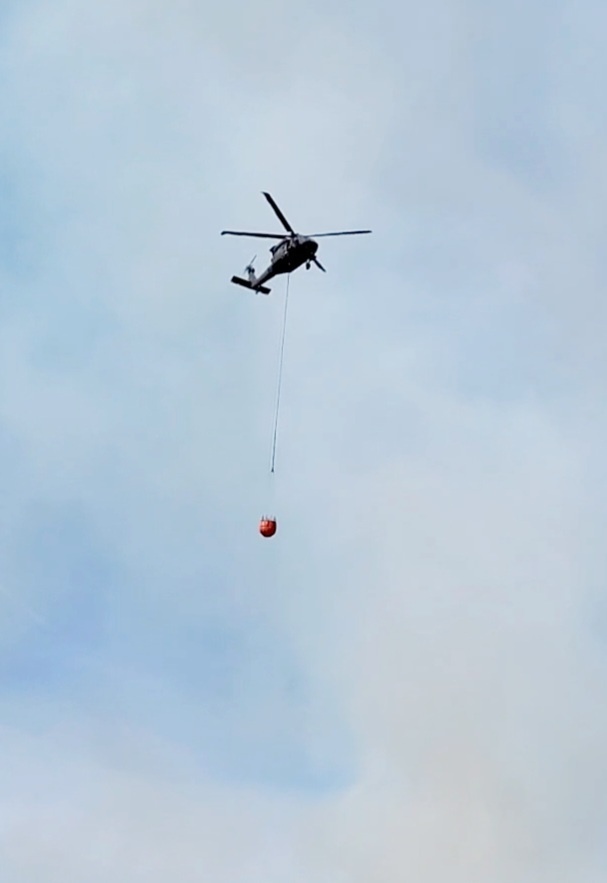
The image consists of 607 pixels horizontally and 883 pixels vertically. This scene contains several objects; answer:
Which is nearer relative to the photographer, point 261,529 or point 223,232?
point 261,529

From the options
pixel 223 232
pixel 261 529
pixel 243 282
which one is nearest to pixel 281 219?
pixel 223 232

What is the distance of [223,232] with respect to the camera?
11562 centimetres

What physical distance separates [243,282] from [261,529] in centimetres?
4159

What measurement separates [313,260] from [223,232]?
1173 centimetres

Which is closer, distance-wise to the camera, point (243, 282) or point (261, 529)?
point (261, 529)

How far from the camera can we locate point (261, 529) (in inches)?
3979

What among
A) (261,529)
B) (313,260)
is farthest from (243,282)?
(261,529)

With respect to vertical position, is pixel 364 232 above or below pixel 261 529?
above

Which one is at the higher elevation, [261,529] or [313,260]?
[313,260]

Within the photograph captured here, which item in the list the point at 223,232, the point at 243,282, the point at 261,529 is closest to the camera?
the point at 261,529

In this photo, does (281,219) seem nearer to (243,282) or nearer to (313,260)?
(313,260)

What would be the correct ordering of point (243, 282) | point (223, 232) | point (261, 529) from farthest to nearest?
point (243, 282) < point (223, 232) < point (261, 529)

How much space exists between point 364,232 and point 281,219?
29.3 ft

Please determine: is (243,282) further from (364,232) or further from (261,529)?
(261,529)
